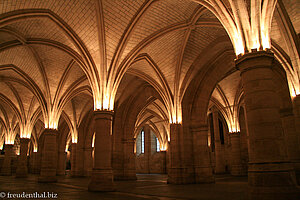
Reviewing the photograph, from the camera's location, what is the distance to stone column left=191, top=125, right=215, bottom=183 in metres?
16.5

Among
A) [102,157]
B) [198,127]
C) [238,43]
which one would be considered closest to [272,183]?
[238,43]

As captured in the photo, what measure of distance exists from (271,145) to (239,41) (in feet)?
12.4

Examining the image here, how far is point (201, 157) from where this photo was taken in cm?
1694

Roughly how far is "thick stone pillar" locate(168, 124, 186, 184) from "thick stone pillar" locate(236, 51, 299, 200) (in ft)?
32.3

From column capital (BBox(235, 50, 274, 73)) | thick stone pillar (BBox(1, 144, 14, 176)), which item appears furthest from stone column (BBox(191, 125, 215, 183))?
thick stone pillar (BBox(1, 144, 14, 176))

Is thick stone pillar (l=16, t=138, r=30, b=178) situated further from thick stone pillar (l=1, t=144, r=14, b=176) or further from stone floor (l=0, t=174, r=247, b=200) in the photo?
stone floor (l=0, t=174, r=247, b=200)

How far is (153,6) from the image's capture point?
13016 mm

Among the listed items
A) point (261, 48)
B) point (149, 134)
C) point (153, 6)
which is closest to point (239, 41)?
point (261, 48)

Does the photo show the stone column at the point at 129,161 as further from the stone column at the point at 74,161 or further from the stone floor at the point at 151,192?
the stone column at the point at 74,161

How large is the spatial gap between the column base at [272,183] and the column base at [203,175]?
998cm

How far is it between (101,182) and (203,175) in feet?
24.9

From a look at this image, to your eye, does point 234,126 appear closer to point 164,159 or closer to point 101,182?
point 164,159

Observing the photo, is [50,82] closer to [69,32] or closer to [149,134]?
[69,32]

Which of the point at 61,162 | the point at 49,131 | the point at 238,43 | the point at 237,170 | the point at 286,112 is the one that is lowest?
the point at 237,170
